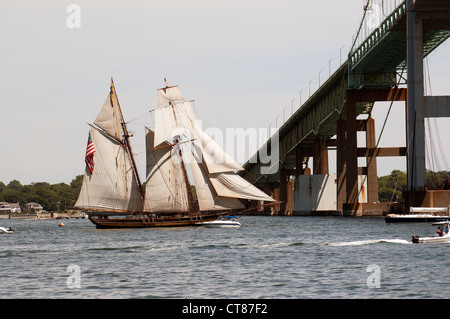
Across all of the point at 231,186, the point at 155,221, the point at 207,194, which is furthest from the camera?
the point at 155,221

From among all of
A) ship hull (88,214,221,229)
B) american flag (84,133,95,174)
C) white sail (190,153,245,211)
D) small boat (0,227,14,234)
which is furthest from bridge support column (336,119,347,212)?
small boat (0,227,14,234)

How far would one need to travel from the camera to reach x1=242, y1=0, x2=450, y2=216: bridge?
78188 millimetres

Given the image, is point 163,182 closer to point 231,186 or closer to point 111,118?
point 231,186

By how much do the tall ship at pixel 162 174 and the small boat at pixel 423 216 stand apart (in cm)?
1196

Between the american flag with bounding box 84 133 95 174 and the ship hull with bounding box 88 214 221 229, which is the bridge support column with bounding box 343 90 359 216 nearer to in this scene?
the ship hull with bounding box 88 214 221 229

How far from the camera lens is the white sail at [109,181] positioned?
7475 centimetres

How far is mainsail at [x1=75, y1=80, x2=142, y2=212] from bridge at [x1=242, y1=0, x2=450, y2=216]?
1507 centimetres

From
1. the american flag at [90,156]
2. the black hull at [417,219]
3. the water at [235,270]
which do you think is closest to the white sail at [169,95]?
the american flag at [90,156]

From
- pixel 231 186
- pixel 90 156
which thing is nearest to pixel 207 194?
pixel 231 186

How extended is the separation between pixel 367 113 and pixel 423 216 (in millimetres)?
46158

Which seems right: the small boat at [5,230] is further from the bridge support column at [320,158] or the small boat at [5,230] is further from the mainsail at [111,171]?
the bridge support column at [320,158]

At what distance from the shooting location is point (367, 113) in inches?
4569
